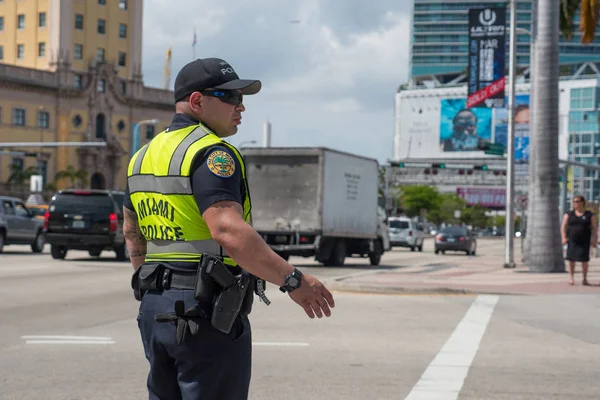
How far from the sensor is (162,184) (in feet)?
12.9

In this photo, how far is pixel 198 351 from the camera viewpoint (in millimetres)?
3799

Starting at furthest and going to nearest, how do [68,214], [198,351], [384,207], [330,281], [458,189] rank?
[458,189] < [384,207] < [68,214] < [330,281] < [198,351]

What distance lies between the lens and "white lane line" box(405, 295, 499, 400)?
787 cm

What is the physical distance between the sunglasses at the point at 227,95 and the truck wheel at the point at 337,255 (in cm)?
2562

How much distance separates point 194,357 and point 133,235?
2.66 feet

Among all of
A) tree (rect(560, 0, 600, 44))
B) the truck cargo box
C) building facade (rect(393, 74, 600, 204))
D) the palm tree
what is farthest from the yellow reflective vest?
building facade (rect(393, 74, 600, 204))

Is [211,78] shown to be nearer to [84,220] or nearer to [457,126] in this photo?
[84,220]

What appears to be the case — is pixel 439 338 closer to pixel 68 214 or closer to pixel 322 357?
pixel 322 357

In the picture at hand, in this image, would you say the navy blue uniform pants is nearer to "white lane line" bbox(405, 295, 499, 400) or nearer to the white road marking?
"white lane line" bbox(405, 295, 499, 400)

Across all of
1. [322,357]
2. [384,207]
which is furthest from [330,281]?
[384,207]

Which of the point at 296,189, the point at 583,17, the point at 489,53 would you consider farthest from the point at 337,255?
the point at 489,53

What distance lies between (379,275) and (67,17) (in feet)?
255

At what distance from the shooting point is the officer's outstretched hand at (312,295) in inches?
150

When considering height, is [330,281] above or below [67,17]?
below
